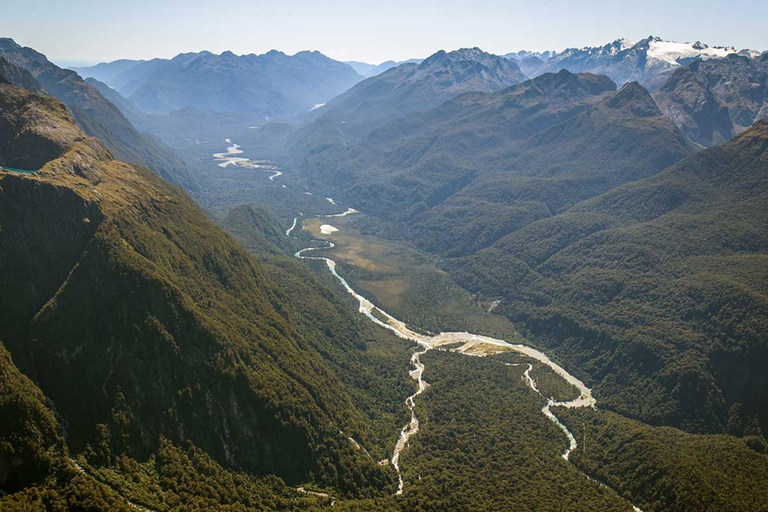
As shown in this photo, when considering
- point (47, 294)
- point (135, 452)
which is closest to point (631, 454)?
point (135, 452)

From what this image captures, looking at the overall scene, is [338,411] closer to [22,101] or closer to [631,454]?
[631,454]

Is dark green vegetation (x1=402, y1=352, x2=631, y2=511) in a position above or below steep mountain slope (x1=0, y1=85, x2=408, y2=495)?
below

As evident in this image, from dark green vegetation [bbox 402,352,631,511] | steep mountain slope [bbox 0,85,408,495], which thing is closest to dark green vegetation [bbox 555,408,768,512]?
dark green vegetation [bbox 402,352,631,511]

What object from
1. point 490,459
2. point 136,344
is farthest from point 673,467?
point 136,344

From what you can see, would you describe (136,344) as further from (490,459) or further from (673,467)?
(673,467)

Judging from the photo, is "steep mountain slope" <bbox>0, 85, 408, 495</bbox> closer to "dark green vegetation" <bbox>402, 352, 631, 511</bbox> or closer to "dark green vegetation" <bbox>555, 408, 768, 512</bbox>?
"dark green vegetation" <bbox>402, 352, 631, 511</bbox>

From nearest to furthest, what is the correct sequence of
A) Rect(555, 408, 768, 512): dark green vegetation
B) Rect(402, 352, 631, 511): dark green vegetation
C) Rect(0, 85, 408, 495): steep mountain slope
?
Rect(0, 85, 408, 495): steep mountain slope
Rect(555, 408, 768, 512): dark green vegetation
Rect(402, 352, 631, 511): dark green vegetation

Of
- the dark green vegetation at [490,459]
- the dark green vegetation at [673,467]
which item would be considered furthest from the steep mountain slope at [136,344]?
the dark green vegetation at [673,467]
